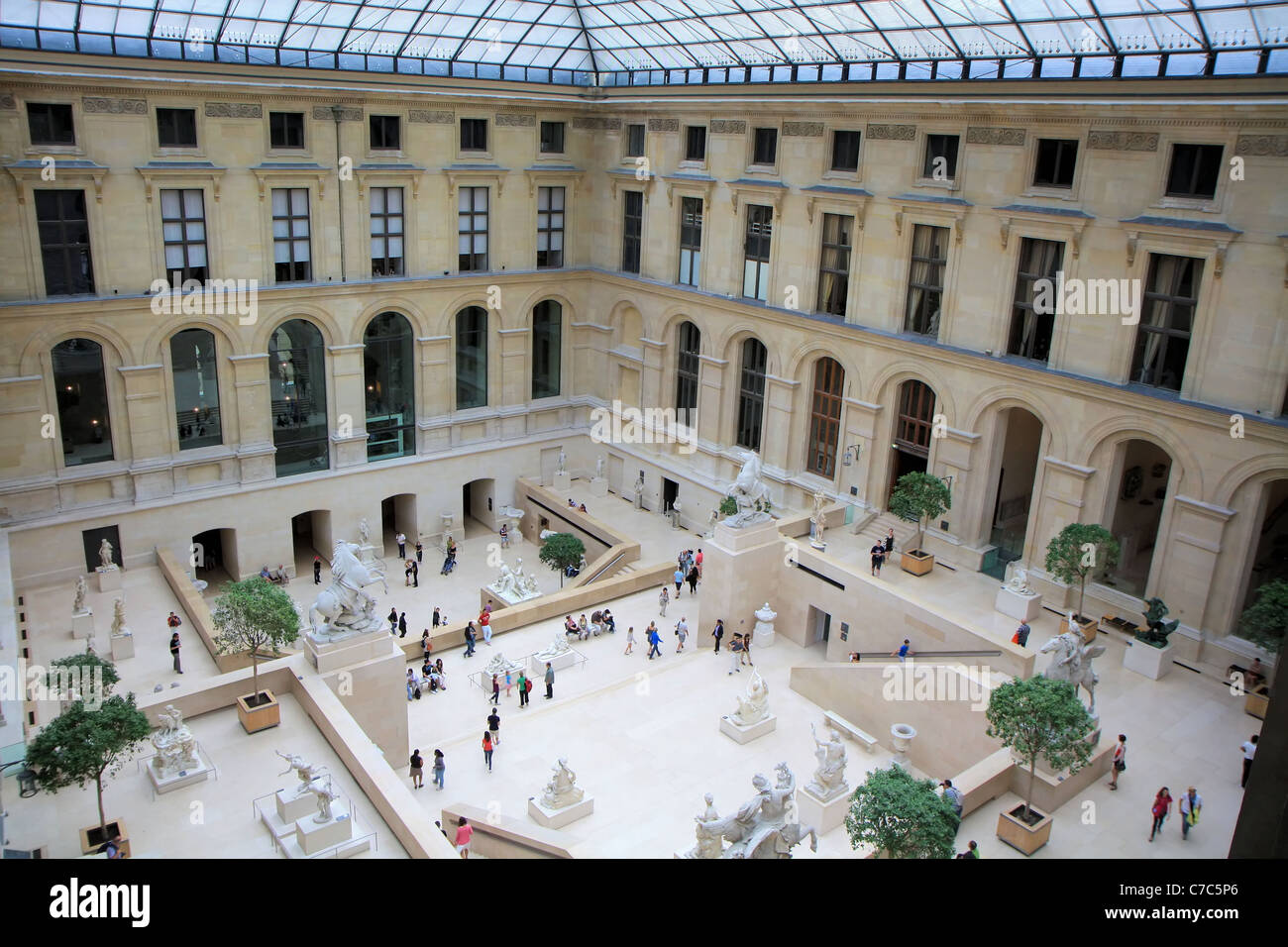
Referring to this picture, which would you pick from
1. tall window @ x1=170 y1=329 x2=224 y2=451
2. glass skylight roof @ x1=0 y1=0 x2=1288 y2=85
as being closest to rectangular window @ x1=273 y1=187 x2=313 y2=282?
tall window @ x1=170 y1=329 x2=224 y2=451

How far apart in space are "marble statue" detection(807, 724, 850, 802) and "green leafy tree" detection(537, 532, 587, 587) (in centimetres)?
1651

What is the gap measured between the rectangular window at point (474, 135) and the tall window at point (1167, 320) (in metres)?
25.2

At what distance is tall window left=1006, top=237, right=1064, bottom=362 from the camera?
2966 centimetres

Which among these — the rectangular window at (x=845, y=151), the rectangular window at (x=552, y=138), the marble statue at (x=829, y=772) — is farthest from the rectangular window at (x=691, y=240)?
the marble statue at (x=829, y=772)

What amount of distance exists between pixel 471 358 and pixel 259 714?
2270 centimetres

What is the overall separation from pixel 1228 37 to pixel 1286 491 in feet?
51.9

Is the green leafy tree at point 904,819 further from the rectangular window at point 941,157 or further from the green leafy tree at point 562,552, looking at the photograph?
the green leafy tree at point 562,552

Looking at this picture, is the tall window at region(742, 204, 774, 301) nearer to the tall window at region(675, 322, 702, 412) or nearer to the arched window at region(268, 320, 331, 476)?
the tall window at region(675, 322, 702, 412)

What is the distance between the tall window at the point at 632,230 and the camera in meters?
42.8

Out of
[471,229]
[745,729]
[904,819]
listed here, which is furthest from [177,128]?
[904,819]

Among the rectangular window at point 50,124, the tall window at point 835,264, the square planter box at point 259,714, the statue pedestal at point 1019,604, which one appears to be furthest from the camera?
the tall window at point 835,264
